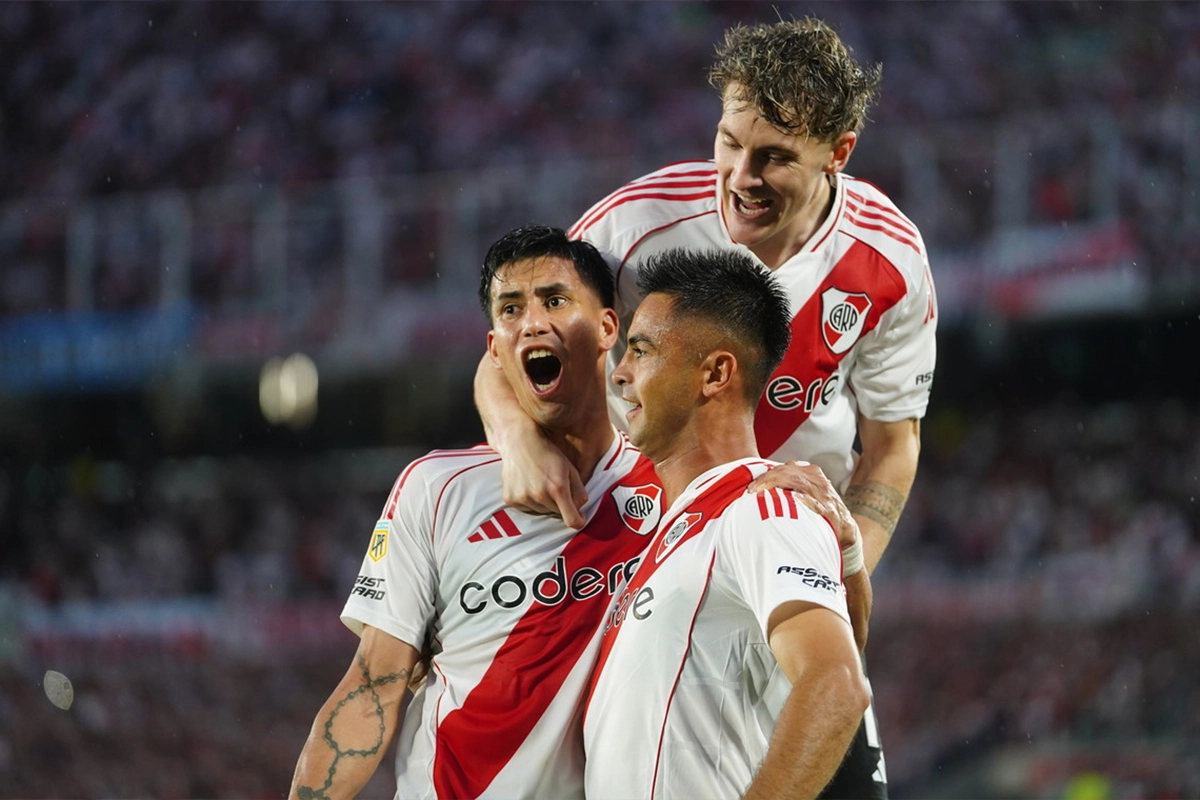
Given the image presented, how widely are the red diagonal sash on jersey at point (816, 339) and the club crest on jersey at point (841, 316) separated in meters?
0.01

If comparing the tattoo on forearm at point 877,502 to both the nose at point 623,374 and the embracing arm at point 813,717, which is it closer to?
the nose at point 623,374

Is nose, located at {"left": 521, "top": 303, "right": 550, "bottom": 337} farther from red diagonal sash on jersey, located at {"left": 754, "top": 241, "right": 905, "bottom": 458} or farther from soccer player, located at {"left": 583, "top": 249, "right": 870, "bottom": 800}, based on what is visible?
red diagonal sash on jersey, located at {"left": 754, "top": 241, "right": 905, "bottom": 458}

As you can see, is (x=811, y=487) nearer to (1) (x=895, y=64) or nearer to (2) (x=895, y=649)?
(2) (x=895, y=649)

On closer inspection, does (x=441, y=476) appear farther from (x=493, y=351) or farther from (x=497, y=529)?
(x=493, y=351)

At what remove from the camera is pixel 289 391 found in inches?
555

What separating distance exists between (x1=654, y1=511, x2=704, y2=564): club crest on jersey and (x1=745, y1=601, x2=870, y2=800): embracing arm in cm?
39

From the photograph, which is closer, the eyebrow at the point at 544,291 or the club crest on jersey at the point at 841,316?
the eyebrow at the point at 544,291

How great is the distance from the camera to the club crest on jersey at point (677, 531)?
2533 millimetres

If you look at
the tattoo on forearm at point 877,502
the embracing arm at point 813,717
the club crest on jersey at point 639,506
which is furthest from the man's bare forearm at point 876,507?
the embracing arm at point 813,717

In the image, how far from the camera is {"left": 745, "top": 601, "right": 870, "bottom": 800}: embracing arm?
2.15 m

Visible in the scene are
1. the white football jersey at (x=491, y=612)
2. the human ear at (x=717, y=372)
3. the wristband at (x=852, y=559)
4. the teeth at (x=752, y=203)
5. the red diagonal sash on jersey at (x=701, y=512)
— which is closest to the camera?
the red diagonal sash on jersey at (x=701, y=512)

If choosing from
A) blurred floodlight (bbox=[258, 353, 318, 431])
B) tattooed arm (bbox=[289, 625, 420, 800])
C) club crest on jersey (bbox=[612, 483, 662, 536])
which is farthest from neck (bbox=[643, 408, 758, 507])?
blurred floodlight (bbox=[258, 353, 318, 431])

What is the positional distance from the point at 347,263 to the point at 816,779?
12124 mm

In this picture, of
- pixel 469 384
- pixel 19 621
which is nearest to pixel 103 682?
pixel 19 621
